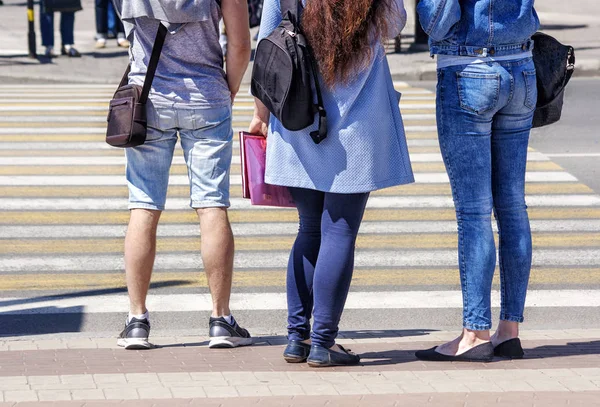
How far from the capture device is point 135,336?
17.7 feet

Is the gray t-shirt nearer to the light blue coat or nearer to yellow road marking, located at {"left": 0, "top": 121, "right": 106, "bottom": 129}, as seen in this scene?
the light blue coat

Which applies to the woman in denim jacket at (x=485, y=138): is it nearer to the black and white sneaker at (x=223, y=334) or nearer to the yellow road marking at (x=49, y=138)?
the black and white sneaker at (x=223, y=334)

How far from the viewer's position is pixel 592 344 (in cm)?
548

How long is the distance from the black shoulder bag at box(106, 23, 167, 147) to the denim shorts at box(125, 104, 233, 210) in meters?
0.06

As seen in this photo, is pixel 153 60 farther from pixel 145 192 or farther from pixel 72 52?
pixel 72 52

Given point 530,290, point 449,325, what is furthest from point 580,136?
point 449,325

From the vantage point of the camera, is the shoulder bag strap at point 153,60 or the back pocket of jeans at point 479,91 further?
the shoulder bag strap at point 153,60

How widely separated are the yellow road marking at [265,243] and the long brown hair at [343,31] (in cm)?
323

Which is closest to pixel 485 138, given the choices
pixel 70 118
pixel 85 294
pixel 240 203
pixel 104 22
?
pixel 85 294

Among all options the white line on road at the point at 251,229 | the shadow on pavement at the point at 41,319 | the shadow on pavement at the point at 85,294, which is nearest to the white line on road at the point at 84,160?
the white line on road at the point at 251,229

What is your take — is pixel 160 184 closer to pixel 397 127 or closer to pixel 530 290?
pixel 397 127

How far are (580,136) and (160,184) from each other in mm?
7821

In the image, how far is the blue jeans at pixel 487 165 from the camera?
5000 millimetres

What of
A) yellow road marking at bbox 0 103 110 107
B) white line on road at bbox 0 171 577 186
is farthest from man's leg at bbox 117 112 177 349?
yellow road marking at bbox 0 103 110 107
